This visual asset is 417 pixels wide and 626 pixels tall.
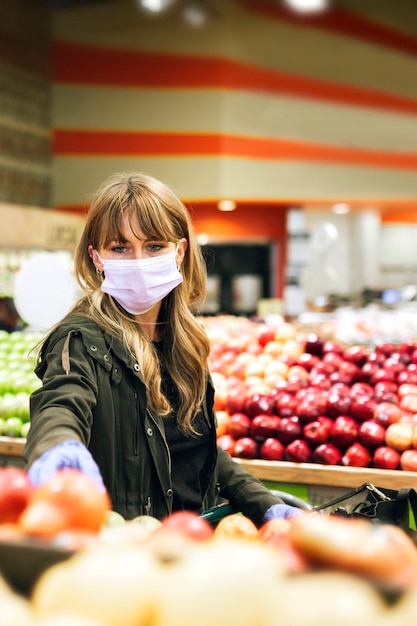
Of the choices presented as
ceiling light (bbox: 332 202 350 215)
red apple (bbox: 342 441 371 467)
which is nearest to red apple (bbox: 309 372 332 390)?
red apple (bbox: 342 441 371 467)

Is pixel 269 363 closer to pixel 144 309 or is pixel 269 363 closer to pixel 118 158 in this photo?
pixel 144 309

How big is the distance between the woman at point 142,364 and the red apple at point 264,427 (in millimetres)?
908

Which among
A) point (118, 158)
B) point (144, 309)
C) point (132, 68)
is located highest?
point (132, 68)

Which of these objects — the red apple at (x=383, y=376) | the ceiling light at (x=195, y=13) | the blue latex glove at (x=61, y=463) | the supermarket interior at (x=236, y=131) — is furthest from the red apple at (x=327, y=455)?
the ceiling light at (x=195, y=13)

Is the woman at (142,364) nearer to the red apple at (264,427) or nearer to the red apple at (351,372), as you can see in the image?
the red apple at (264,427)

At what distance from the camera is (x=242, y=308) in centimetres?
1062

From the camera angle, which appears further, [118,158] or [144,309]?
[118,158]

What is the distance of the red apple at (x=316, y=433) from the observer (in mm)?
3184

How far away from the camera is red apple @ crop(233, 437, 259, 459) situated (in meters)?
3.27

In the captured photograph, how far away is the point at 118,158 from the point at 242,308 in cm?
261

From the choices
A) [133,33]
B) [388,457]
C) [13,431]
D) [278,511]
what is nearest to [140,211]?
[278,511]

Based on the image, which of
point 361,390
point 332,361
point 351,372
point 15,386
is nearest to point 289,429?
point 361,390

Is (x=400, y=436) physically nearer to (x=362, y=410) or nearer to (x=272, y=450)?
(x=362, y=410)

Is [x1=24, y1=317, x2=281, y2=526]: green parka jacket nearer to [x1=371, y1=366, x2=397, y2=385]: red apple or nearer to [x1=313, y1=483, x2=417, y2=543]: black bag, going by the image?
[x1=313, y1=483, x2=417, y2=543]: black bag
